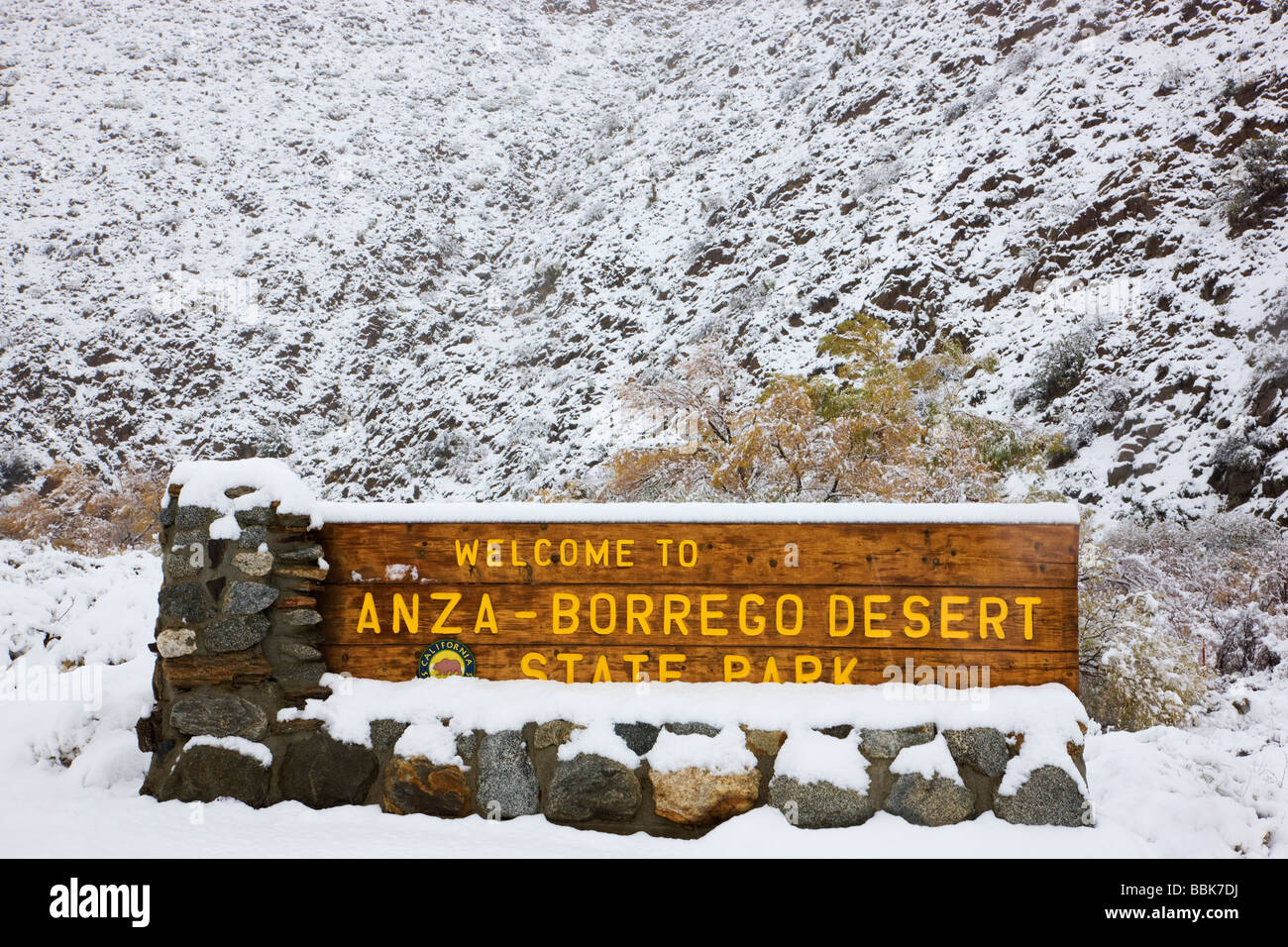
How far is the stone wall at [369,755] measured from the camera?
3.23 m

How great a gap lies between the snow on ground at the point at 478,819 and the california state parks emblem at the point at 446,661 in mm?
624

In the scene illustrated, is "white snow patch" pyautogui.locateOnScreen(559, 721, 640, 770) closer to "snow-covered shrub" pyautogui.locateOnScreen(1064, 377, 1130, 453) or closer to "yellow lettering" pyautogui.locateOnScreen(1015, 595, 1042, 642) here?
"yellow lettering" pyautogui.locateOnScreen(1015, 595, 1042, 642)

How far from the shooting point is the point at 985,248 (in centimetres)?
1457

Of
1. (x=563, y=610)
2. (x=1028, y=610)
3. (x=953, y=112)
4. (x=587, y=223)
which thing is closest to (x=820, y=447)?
(x=1028, y=610)

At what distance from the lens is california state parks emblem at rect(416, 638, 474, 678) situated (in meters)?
3.56

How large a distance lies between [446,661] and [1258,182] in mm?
14235

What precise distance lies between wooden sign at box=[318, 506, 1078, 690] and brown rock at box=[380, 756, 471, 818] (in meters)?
0.43

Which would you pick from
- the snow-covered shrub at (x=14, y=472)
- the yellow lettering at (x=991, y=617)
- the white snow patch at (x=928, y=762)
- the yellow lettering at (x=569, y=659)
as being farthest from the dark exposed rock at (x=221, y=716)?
the snow-covered shrub at (x=14, y=472)

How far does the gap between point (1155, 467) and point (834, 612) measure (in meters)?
8.84

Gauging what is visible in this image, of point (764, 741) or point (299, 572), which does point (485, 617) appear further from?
point (764, 741)

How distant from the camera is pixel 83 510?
17.2 m

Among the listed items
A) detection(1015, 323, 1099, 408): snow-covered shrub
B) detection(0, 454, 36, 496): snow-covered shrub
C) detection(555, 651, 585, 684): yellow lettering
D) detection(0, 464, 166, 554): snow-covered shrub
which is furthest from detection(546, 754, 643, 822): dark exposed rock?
detection(0, 454, 36, 496): snow-covered shrub

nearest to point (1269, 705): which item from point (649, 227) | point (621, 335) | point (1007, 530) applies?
point (1007, 530)

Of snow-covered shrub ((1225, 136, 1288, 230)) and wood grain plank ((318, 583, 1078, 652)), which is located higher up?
snow-covered shrub ((1225, 136, 1288, 230))
